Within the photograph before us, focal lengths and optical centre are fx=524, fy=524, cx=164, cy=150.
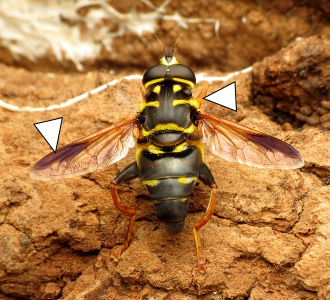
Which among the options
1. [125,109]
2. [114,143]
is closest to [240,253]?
[114,143]

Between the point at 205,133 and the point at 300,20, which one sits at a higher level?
the point at 300,20

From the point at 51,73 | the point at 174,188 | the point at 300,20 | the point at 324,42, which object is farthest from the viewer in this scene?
the point at 51,73

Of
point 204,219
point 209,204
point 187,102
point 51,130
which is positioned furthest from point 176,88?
point 51,130

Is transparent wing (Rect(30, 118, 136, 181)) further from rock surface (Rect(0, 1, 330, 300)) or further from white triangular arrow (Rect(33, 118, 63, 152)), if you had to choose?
white triangular arrow (Rect(33, 118, 63, 152))

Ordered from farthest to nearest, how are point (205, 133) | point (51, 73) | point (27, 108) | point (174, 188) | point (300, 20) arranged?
1. point (51, 73)
2. point (300, 20)
3. point (27, 108)
4. point (205, 133)
5. point (174, 188)

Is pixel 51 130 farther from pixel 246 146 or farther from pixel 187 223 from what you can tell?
pixel 246 146

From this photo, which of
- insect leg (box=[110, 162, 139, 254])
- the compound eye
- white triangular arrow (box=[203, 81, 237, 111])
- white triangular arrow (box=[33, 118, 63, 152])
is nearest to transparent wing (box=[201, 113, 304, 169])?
the compound eye

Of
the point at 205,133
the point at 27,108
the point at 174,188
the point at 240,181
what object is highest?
the point at 27,108

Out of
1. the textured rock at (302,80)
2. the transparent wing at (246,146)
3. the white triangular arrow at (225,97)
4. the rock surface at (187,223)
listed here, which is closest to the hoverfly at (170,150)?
the transparent wing at (246,146)

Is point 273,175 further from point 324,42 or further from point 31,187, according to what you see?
point 31,187
